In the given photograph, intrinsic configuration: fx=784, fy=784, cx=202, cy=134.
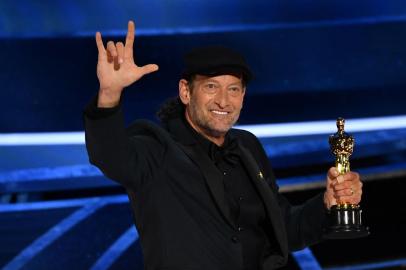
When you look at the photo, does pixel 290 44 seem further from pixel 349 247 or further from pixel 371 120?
pixel 349 247

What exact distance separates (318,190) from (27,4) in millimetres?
2231

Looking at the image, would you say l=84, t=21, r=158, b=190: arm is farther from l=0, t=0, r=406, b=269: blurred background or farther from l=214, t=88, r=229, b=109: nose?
l=0, t=0, r=406, b=269: blurred background

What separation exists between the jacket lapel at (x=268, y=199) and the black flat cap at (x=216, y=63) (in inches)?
9.2

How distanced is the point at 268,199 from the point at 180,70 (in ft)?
10.9

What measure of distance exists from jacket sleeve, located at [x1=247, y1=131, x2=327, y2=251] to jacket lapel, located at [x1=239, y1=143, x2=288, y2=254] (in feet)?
0.36

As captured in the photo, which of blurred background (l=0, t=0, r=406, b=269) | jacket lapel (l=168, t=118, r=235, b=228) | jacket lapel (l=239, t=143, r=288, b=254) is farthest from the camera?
blurred background (l=0, t=0, r=406, b=269)

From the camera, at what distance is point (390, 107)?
Answer: 218 inches

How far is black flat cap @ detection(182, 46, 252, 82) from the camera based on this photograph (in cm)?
212

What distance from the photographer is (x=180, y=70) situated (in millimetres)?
5371

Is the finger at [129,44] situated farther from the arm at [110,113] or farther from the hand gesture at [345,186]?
the hand gesture at [345,186]

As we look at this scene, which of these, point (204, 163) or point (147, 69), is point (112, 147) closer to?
point (147, 69)

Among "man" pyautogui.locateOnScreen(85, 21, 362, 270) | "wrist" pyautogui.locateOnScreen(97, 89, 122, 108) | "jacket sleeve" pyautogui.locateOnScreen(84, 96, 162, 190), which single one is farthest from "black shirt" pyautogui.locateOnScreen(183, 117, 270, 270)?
"wrist" pyautogui.locateOnScreen(97, 89, 122, 108)

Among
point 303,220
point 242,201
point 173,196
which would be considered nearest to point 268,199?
point 242,201

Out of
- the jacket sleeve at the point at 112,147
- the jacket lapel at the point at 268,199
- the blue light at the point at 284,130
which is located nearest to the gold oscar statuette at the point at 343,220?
the jacket lapel at the point at 268,199
